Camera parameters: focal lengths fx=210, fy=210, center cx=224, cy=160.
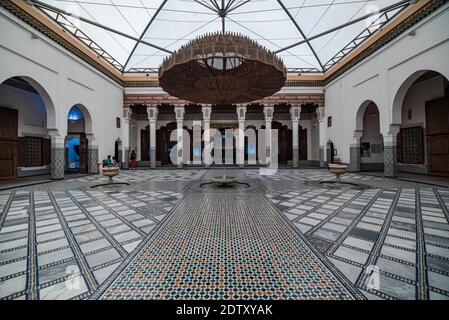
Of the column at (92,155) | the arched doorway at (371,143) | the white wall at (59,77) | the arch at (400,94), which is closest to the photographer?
the white wall at (59,77)

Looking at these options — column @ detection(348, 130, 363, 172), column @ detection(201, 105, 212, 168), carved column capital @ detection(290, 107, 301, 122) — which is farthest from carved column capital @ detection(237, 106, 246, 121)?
column @ detection(348, 130, 363, 172)

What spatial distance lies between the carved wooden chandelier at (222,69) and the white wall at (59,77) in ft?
12.7

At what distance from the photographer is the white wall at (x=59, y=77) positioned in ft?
16.1

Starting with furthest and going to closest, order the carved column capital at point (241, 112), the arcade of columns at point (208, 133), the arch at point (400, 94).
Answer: the carved column capital at point (241, 112) < the arcade of columns at point (208, 133) < the arch at point (400, 94)

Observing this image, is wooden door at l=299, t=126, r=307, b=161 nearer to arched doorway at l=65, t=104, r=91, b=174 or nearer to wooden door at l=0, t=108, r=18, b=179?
arched doorway at l=65, t=104, r=91, b=174

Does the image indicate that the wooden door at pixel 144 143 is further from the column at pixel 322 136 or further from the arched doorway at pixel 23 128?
the column at pixel 322 136

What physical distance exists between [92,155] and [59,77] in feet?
9.90

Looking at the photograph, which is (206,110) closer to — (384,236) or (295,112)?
(295,112)

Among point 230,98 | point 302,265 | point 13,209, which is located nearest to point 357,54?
point 230,98

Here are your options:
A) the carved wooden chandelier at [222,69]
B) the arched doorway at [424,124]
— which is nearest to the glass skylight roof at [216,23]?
the arched doorway at [424,124]

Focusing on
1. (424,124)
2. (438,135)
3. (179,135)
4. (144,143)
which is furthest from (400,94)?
(144,143)

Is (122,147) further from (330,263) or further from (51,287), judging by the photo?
(330,263)

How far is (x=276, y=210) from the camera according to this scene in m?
3.07

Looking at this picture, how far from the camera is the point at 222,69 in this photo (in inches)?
148
